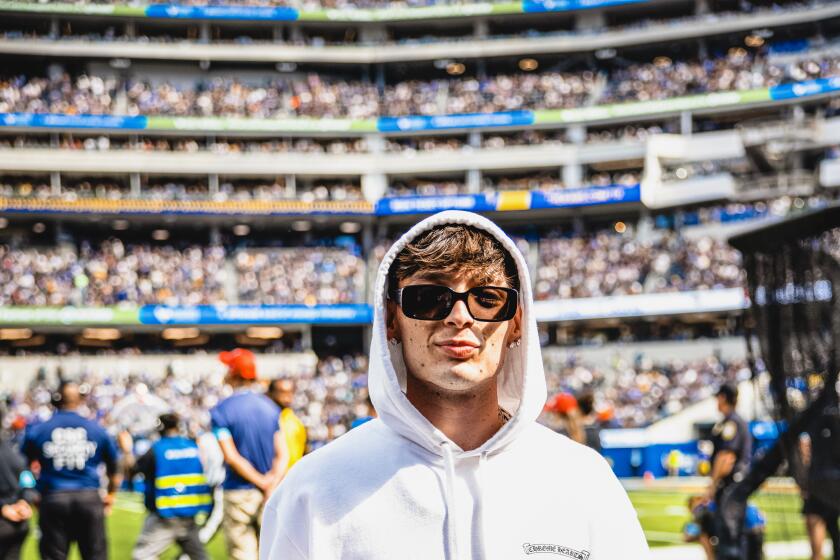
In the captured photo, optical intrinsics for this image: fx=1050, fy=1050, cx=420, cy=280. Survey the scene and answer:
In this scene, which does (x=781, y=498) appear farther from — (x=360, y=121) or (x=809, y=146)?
(x=360, y=121)

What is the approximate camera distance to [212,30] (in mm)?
52875

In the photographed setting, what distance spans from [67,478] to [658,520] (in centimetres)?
1108

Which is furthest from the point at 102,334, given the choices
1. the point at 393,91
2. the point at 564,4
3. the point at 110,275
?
the point at 564,4

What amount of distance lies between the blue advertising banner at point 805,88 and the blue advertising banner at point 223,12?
22.8 meters

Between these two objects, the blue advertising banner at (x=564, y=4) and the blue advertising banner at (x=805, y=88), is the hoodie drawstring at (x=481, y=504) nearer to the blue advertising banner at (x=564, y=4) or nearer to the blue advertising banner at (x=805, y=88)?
the blue advertising banner at (x=805, y=88)

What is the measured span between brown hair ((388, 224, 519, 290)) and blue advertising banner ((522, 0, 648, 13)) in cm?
5093

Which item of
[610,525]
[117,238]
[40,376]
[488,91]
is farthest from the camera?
[488,91]

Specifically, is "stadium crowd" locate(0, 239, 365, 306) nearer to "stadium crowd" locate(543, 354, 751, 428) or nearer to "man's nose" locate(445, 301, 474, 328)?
"stadium crowd" locate(543, 354, 751, 428)

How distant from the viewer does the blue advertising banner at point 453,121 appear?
4941cm

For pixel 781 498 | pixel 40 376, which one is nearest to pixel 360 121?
pixel 40 376

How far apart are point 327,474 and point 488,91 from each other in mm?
50935

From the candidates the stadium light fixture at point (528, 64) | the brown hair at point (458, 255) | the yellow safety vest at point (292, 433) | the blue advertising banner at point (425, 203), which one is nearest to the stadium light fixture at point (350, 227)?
the blue advertising banner at point (425, 203)

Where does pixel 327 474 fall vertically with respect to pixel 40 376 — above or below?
above

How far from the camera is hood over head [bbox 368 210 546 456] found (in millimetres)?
2164
